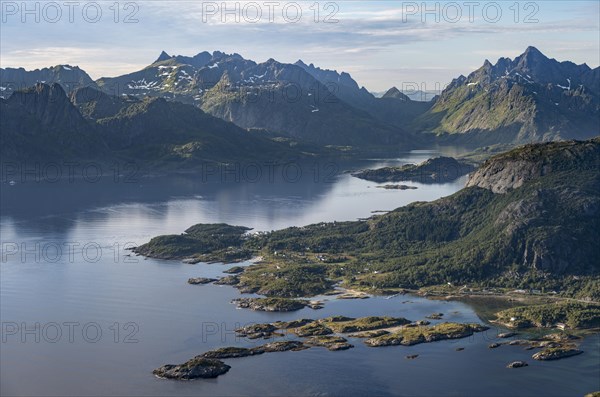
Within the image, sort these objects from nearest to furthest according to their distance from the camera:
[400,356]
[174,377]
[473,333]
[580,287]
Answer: [174,377] → [400,356] → [473,333] → [580,287]

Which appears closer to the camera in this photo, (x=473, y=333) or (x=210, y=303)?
(x=473, y=333)

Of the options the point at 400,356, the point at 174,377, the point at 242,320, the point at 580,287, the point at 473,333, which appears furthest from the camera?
the point at 580,287

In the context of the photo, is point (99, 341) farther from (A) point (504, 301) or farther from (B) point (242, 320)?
(A) point (504, 301)

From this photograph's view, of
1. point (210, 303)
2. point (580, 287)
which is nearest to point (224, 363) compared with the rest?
point (210, 303)

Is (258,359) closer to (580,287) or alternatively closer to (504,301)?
(504,301)

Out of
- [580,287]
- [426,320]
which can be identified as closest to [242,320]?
[426,320]

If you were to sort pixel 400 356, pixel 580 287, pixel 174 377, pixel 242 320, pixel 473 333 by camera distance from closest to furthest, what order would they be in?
pixel 174 377 → pixel 400 356 → pixel 473 333 → pixel 242 320 → pixel 580 287

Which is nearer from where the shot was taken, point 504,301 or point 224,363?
point 224,363

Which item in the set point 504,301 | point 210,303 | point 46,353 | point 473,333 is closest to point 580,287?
point 504,301
